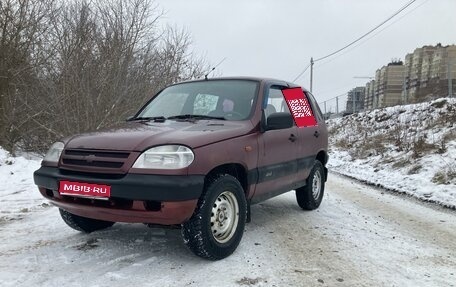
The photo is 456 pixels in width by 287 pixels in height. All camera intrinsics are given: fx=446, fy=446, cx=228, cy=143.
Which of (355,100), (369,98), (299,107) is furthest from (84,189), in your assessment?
(355,100)

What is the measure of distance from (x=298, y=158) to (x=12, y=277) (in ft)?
11.3

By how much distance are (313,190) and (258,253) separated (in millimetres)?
2380

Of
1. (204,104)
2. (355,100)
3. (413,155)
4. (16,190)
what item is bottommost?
(16,190)

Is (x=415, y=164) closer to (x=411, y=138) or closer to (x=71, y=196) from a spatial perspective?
(x=411, y=138)

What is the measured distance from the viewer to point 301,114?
618 cm

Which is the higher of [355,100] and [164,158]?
[355,100]

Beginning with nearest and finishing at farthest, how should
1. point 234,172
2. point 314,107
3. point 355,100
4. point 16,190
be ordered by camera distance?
point 234,172, point 314,107, point 16,190, point 355,100

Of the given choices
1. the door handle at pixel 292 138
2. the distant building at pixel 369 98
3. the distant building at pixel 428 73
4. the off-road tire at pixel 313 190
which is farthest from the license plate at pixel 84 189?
the distant building at pixel 369 98

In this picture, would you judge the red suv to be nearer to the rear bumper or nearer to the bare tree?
the rear bumper

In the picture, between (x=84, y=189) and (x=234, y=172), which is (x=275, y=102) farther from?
(x=84, y=189)

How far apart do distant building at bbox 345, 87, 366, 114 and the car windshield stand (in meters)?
29.7

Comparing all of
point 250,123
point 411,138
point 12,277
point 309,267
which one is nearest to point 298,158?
point 250,123

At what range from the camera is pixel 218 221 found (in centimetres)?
405

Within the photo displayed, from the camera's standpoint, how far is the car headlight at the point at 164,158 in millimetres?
3625
